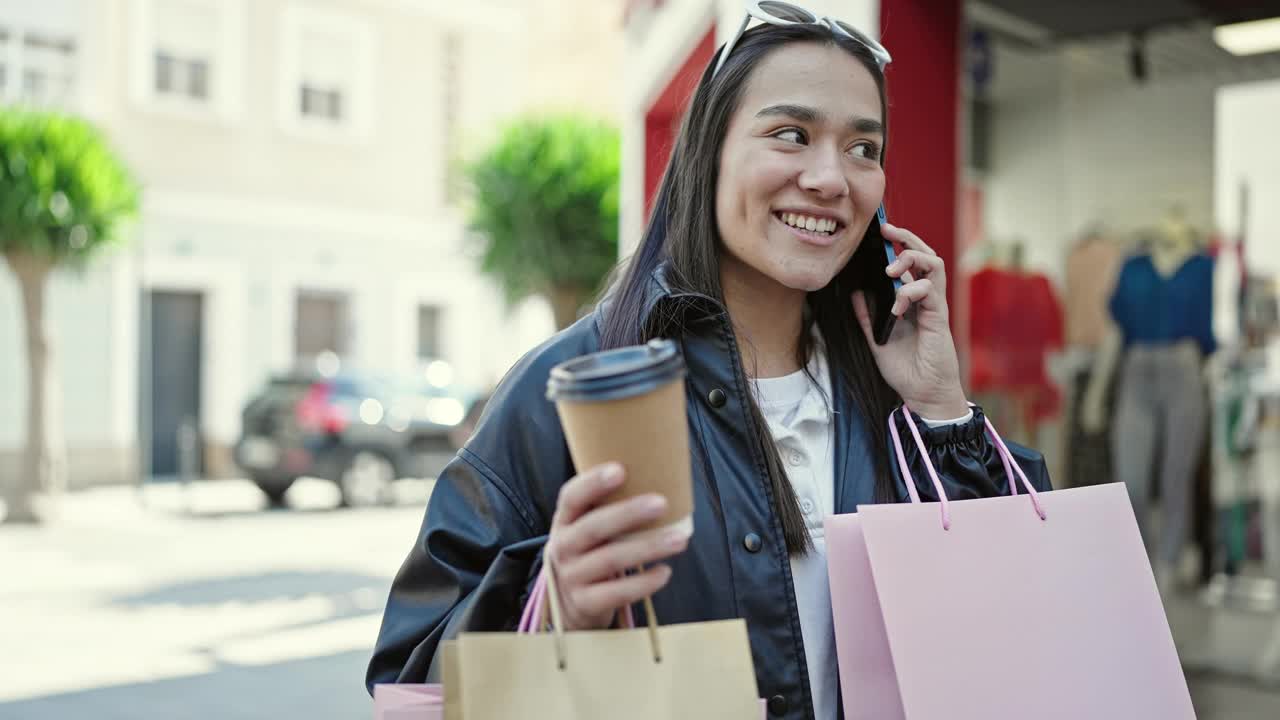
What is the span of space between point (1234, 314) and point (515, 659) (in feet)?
24.0

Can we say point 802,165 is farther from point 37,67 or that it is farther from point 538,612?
point 37,67

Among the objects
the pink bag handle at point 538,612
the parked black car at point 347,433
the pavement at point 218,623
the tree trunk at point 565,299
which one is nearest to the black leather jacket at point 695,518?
the pink bag handle at point 538,612

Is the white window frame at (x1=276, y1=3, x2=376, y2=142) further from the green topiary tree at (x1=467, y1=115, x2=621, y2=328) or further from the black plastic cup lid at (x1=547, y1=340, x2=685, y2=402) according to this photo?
the black plastic cup lid at (x1=547, y1=340, x2=685, y2=402)

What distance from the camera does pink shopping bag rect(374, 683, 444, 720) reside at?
4.50ft

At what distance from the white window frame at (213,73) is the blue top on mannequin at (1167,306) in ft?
51.1

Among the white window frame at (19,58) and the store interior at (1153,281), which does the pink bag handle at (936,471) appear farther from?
the white window frame at (19,58)

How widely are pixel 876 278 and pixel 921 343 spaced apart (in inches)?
5.6

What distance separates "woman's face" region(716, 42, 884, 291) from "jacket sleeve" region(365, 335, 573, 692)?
1.22ft

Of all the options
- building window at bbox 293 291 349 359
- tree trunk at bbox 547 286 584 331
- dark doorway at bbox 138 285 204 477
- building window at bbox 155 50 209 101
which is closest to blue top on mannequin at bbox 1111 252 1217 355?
tree trunk at bbox 547 286 584 331

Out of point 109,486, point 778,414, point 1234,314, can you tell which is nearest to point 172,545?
point 109,486

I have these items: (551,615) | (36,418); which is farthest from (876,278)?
(36,418)

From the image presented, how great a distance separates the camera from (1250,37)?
21.9ft

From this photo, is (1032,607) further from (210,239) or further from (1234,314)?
(210,239)

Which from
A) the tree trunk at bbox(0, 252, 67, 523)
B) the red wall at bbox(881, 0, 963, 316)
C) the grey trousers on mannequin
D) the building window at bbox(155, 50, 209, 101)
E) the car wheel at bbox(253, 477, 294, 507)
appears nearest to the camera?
the red wall at bbox(881, 0, 963, 316)
